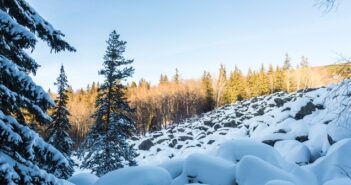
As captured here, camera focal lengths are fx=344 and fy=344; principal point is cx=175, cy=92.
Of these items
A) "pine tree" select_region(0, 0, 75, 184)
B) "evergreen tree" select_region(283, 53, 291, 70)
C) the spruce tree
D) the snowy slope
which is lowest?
the snowy slope

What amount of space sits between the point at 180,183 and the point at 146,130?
61308 millimetres

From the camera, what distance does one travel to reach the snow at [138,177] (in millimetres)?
8664

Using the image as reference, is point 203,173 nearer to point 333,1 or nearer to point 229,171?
point 229,171

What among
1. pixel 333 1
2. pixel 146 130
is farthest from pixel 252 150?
pixel 146 130

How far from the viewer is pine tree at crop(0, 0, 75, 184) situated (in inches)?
190

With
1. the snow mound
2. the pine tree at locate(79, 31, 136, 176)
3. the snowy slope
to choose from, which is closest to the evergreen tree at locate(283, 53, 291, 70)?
the snowy slope

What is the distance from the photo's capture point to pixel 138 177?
8.73 metres

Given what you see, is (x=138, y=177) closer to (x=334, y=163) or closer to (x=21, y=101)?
(x=21, y=101)

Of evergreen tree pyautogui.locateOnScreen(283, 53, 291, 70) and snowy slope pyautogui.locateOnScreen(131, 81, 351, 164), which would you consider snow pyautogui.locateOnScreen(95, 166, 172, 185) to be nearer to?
snowy slope pyautogui.locateOnScreen(131, 81, 351, 164)

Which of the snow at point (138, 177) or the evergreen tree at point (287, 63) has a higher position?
the evergreen tree at point (287, 63)

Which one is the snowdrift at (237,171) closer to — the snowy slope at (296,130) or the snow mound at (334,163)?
the snow mound at (334,163)

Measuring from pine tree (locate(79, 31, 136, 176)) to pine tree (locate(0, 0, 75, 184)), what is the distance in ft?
49.8

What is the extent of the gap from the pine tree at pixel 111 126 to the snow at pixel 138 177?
11457 mm

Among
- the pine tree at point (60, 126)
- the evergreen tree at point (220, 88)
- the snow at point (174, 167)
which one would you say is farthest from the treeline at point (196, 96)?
the snow at point (174, 167)
